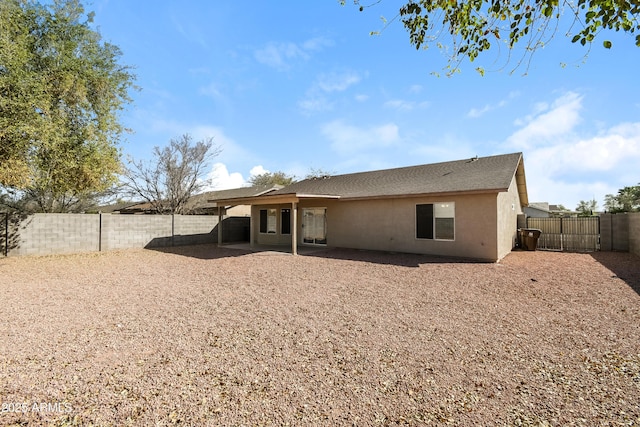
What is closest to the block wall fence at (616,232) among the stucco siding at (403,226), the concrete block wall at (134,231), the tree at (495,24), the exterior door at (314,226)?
the stucco siding at (403,226)

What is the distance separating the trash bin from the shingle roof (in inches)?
120

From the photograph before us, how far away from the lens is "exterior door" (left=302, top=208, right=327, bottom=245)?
46.3ft

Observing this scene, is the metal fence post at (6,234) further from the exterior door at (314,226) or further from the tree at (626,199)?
the tree at (626,199)

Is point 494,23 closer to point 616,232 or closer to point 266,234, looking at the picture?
point 616,232

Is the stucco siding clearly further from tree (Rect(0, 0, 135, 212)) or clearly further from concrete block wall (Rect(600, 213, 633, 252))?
tree (Rect(0, 0, 135, 212))

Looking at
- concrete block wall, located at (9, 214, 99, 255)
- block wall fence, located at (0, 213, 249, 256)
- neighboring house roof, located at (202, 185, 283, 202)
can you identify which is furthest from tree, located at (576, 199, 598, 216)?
concrete block wall, located at (9, 214, 99, 255)

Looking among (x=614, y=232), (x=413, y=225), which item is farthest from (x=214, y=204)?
(x=614, y=232)

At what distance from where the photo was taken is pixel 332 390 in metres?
2.76

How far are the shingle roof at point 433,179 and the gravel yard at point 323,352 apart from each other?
4.06 m

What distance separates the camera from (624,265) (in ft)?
28.7

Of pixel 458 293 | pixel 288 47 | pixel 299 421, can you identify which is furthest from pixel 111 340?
pixel 288 47

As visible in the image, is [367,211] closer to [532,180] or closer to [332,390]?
[532,180]

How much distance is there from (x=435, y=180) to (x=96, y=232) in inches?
569

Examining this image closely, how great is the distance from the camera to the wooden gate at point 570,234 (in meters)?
12.4
